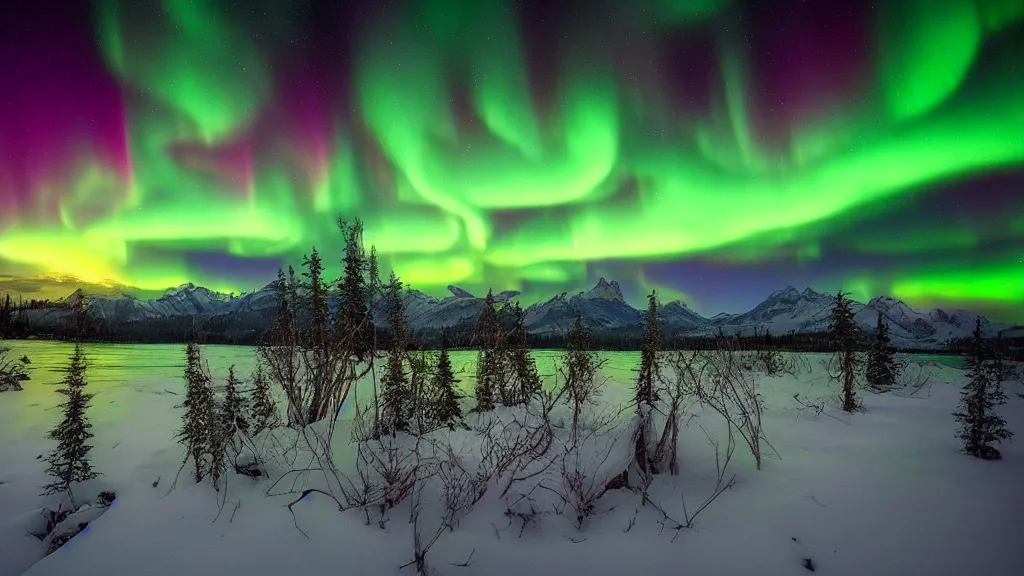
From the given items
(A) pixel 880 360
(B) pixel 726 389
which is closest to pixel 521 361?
(B) pixel 726 389

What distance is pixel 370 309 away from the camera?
13.1m

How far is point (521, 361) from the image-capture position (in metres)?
20.8

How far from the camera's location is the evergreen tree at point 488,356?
1747cm

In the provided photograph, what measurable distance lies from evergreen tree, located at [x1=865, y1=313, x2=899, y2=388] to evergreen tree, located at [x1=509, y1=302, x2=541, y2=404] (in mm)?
20566

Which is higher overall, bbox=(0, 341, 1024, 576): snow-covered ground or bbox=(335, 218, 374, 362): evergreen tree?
bbox=(335, 218, 374, 362): evergreen tree

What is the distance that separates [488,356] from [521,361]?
9.45ft

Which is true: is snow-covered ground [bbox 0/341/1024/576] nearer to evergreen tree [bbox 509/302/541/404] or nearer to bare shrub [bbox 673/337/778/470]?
bare shrub [bbox 673/337/778/470]

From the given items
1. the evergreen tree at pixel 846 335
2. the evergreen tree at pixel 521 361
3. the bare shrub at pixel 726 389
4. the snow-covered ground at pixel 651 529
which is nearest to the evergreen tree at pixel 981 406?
the snow-covered ground at pixel 651 529

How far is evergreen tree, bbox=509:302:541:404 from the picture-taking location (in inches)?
801

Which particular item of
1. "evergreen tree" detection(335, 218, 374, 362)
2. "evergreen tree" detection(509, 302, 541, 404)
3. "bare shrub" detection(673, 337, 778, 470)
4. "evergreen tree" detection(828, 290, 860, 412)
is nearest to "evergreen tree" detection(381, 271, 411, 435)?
"evergreen tree" detection(335, 218, 374, 362)

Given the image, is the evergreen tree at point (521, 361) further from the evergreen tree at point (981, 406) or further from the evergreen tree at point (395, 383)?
the evergreen tree at point (981, 406)

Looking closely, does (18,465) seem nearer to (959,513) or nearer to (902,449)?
(959,513)

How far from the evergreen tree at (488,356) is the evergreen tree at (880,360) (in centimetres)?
2249

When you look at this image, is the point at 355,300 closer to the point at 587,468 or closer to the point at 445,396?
the point at 445,396
